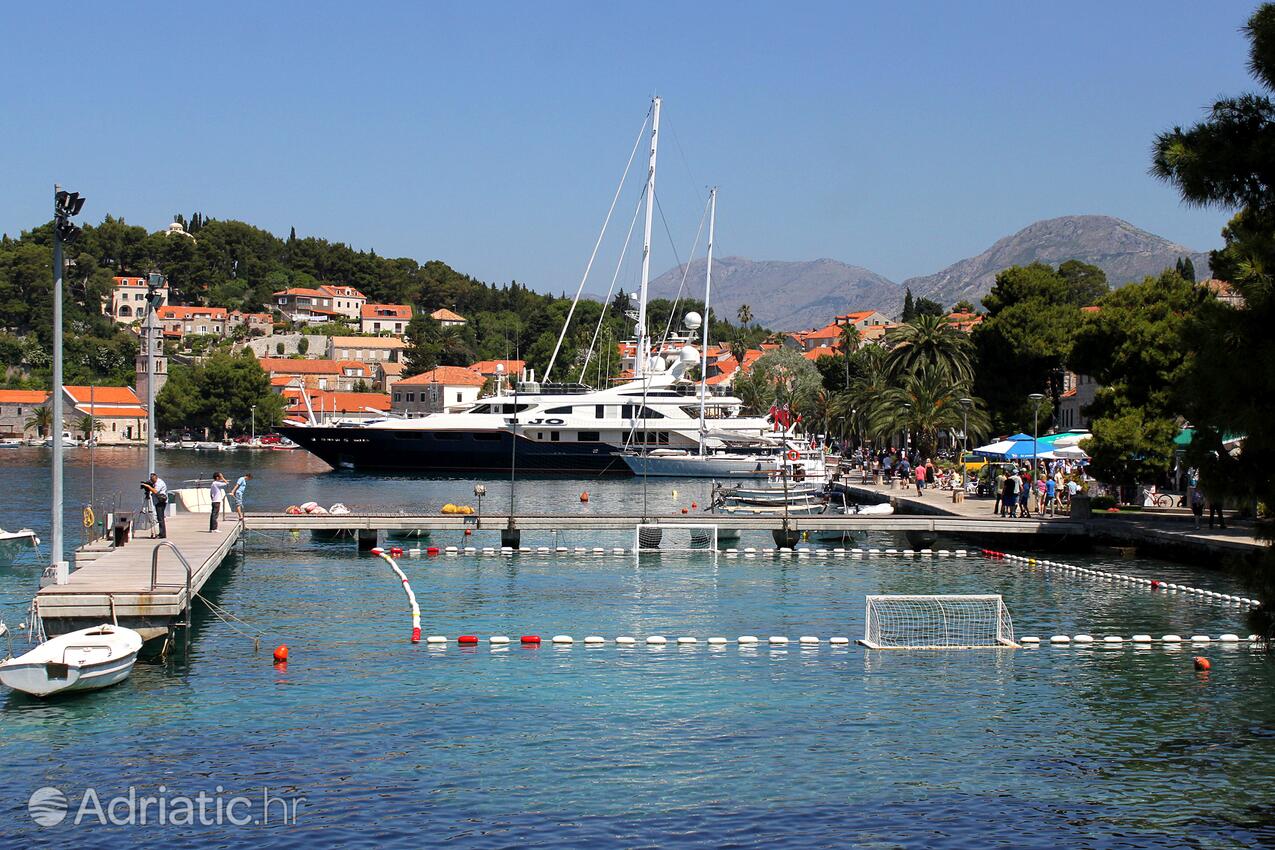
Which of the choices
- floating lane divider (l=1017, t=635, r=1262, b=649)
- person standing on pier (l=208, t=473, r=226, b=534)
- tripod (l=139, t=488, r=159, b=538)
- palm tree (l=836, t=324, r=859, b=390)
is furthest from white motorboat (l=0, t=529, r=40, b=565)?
palm tree (l=836, t=324, r=859, b=390)

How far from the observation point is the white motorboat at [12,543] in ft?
110

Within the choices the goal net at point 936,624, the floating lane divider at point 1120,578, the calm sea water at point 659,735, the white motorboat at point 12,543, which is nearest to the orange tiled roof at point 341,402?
the white motorboat at point 12,543

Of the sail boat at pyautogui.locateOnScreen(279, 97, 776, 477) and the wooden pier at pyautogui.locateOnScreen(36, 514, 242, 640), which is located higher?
the sail boat at pyautogui.locateOnScreen(279, 97, 776, 477)

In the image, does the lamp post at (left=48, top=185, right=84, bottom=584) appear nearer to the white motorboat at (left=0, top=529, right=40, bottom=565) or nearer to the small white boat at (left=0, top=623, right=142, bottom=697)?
the small white boat at (left=0, top=623, right=142, bottom=697)

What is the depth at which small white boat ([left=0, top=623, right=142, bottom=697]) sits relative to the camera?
56.7 feet

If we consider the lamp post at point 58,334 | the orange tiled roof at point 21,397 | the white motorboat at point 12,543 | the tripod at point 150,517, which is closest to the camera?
the lamp post at point 58,334

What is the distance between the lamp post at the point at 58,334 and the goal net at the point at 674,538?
17.7 metres

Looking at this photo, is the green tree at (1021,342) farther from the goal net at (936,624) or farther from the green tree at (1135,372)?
the goal net at (936,624)

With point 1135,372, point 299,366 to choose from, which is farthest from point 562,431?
point 299,366

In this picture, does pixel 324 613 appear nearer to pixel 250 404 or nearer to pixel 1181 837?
pixel 1181 837

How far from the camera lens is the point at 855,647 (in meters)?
22.5

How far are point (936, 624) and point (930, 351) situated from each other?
50130 mm

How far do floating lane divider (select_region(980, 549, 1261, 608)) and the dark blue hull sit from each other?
1782 inches

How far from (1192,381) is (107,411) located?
162230 mm
